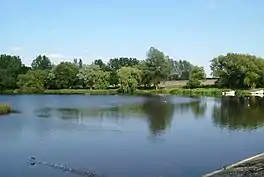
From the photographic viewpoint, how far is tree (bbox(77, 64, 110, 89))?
357 ft

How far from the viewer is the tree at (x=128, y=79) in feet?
334

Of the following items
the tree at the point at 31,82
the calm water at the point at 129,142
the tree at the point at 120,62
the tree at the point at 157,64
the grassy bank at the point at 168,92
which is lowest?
the calm water at the point at 129,142

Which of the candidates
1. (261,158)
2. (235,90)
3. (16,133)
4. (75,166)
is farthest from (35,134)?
(235,90)

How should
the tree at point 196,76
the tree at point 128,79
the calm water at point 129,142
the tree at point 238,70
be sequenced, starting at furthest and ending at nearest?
the tree at point 196,76 → the tree at point 128,79 → the tree at point 238,70 → the calm water at point 129,142

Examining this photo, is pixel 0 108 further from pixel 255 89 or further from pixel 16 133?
pixel 255 89

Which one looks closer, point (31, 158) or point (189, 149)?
point (31, 158)

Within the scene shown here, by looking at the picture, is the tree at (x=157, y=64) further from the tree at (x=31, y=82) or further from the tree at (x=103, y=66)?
the tree at (x=31, y=82)

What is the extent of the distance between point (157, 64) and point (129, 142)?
243 feet

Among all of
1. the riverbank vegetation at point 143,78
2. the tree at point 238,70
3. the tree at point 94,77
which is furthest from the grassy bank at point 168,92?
the tree at point 238,70

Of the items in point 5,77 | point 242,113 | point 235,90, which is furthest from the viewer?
point 5,77

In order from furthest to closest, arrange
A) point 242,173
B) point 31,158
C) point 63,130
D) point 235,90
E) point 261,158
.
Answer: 1. point 235,90
2. point 63,130
3. point 31,158
4. point 261,158
5. point 242,173

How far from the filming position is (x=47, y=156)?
2625cm

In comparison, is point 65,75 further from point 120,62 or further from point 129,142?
point 129,142

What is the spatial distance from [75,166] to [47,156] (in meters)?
3.58
